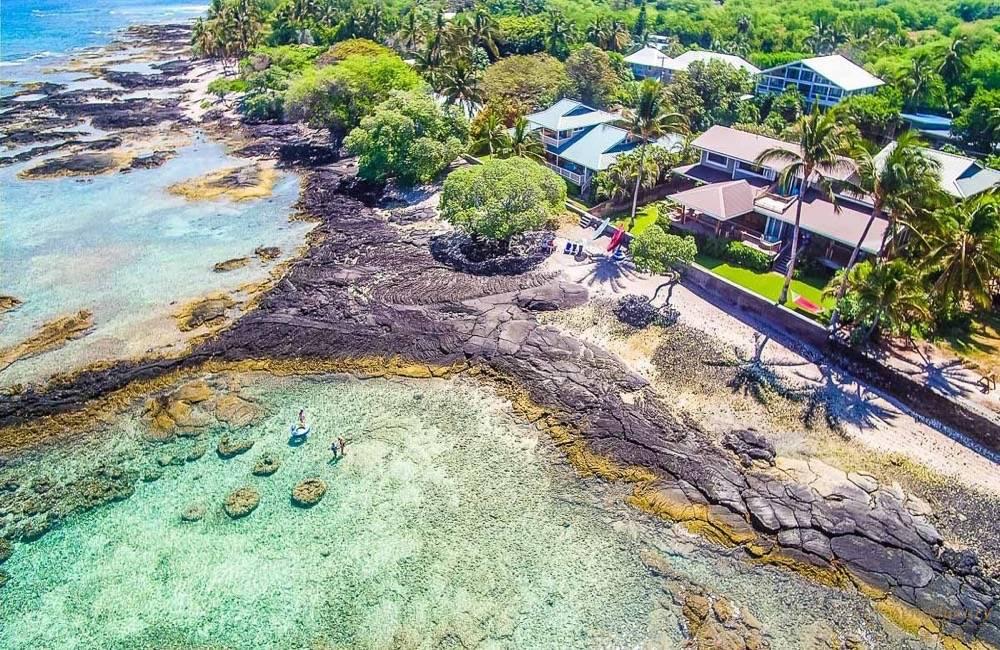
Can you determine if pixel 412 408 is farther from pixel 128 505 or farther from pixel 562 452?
pixel 128 505

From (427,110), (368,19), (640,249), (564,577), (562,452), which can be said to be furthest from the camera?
(368,19)

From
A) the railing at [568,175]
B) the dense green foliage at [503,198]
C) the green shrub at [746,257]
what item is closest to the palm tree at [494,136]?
the railing at [568,175]

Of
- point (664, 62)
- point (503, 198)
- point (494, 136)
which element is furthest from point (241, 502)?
point (664, 62)

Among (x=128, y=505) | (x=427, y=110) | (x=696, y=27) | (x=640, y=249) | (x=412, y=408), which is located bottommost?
(x=128, y=505)

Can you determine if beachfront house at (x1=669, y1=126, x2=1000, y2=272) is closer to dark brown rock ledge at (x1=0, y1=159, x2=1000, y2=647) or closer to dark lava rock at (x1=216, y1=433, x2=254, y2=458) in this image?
dark brown rock ledge at (x1=0, y1=159, x2=1000, y2=647)

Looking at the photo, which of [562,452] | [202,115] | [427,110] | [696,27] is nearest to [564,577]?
[562,452]
